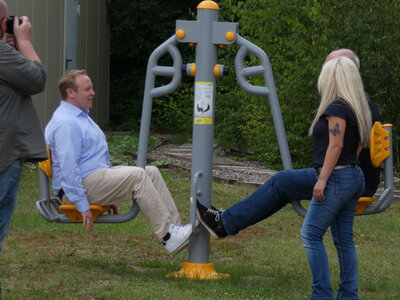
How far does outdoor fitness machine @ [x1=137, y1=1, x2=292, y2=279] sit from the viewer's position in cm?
670

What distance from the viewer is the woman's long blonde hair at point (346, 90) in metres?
5.75

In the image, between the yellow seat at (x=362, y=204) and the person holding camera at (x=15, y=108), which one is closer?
the person holding camera at (x=15, y=108)

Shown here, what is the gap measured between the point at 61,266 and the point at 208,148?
4.42ft

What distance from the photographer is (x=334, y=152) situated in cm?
568

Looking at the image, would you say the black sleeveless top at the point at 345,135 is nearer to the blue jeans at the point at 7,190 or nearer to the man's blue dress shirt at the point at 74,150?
the man's blue dress shirt at the point at 74,150

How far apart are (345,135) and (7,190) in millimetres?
1915

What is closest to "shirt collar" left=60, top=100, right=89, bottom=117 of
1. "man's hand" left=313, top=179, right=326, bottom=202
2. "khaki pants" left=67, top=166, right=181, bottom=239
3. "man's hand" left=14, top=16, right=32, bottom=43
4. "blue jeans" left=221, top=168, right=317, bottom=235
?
"khaki pants" left=67, top=166, right=181, bottom=239

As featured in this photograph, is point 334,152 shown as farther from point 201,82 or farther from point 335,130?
point 201,82

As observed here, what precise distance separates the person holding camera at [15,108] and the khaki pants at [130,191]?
3.88 ft

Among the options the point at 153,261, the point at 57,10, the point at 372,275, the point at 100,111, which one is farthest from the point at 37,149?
the point at 100,111

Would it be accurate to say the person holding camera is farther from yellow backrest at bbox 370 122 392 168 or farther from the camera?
yellow backrest at bbox 370 122 392 168

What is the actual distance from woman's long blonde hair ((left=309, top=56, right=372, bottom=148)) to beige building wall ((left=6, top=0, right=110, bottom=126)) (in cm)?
842

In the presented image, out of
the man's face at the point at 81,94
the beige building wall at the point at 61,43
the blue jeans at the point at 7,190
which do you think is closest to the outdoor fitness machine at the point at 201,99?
the man's face at the point at 81,94

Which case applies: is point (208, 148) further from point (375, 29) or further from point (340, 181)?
point (375, 29)
